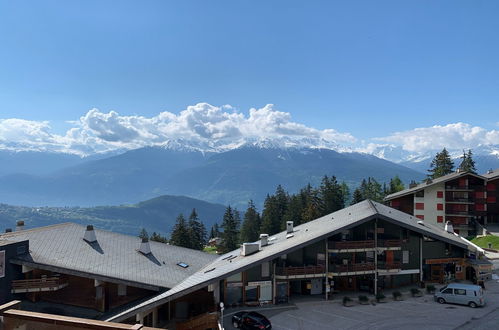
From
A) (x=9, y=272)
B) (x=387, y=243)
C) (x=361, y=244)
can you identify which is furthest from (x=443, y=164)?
(x=9, y=272)

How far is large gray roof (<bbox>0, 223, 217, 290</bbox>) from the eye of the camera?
27031 mm

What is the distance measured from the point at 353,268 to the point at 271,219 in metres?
60.0

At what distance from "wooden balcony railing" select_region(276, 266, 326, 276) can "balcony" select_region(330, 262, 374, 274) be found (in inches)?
52.2

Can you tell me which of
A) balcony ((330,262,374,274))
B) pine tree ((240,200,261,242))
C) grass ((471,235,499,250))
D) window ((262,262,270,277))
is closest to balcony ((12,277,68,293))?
window ((262,262,270,277))

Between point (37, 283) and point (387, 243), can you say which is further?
point (387, 243)

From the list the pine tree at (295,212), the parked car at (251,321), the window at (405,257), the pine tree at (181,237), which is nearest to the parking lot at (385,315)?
the parked car at (251,321)

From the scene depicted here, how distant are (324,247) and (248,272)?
801 cm

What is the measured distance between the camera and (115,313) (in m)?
26.4

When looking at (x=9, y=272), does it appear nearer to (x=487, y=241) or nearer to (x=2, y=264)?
(x=2, y=264)

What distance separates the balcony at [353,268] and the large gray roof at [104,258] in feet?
45.4

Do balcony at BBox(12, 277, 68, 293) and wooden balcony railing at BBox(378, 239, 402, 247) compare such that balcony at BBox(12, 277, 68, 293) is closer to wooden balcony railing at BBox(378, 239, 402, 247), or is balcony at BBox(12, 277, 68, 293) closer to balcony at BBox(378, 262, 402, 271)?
balcony at BBox(378, 262, 402, 271)

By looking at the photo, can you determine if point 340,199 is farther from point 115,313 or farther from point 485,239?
point 115,313

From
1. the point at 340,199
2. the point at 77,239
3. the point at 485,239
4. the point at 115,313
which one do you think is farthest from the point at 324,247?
the point at 340,199

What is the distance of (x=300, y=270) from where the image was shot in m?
30.9
